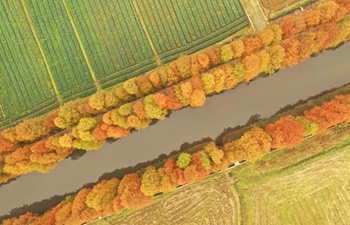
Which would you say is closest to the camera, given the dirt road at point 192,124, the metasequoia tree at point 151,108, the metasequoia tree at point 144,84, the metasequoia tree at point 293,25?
the metasequoia tree at point 151,108

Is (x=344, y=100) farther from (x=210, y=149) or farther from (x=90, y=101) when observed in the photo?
(x=90, y=101)

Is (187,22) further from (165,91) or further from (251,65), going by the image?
(251,65)

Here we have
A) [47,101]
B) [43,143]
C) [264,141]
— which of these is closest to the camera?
[264,141]

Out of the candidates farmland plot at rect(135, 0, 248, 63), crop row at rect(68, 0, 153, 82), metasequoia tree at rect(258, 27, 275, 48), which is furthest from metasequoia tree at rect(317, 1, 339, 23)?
crop row at rect(68, 0, 153, 82)

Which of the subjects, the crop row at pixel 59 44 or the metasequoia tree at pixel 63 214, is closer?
the metasequoia tree at pixel 63 214

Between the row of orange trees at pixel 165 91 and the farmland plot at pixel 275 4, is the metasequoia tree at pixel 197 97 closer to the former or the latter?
the row of orange trees at pixel 165 91

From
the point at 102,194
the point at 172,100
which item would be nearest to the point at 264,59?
the point at 172,100

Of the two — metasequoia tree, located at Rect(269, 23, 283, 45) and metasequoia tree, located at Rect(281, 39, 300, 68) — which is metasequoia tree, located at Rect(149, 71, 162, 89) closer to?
metasequoia tree, located at Rect(269, 23, 283, 45)

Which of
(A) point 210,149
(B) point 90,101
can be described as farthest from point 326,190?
(B) point 90,101

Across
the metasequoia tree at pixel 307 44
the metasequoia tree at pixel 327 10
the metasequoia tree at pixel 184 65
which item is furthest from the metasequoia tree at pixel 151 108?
the metasequoia tree at pixel 327 10
